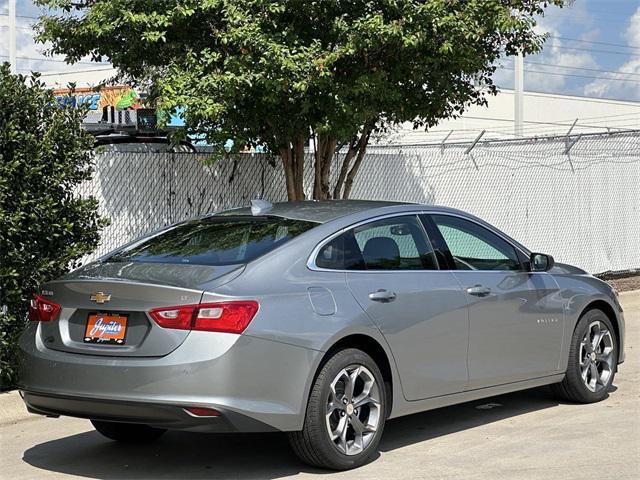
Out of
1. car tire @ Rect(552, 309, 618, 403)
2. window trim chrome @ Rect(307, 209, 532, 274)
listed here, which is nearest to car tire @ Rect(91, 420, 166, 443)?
window trim chrome @ Rect(307, 209, 532, 274)

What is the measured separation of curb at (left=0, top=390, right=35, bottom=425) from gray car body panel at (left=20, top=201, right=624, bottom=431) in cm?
191

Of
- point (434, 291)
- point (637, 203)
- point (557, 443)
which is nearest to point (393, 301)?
point (434, 291)

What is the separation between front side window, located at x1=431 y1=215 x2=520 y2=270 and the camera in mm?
7297

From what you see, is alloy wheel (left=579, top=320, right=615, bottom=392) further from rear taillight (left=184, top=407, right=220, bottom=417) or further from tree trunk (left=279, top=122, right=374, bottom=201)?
tree trunk (left=279, top=122, right=374, bottom=201)

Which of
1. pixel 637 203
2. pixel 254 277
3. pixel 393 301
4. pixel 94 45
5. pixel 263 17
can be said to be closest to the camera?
pixel 254 277

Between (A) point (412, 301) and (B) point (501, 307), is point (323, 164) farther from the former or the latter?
(A) point (412, 301)

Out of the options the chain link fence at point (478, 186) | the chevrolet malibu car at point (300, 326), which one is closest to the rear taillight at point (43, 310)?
the chevrolet malibu car at point (300, 326)

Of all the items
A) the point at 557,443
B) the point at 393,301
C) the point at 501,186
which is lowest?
the point at 557,443

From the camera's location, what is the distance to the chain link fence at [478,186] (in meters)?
11.3

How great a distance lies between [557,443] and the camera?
669cm

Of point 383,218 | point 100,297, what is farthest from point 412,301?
point 100,297

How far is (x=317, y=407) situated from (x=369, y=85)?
17.7 feet

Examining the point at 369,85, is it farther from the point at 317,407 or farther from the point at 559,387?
the point at 317,407

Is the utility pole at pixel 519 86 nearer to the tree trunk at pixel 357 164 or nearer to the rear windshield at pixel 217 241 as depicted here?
the tree trunk at pixel 357 164
